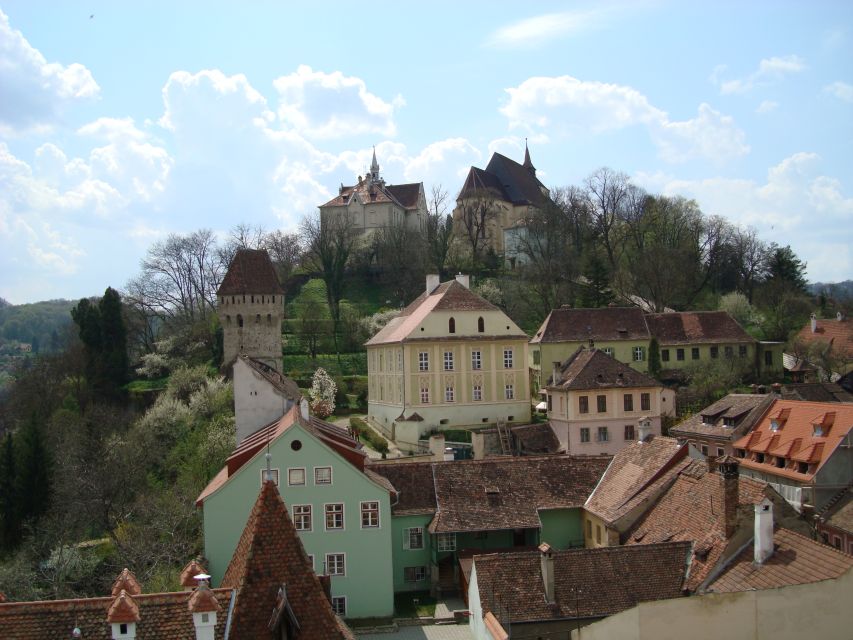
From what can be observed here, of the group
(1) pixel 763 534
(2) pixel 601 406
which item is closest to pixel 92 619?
(1) pixel 763 534

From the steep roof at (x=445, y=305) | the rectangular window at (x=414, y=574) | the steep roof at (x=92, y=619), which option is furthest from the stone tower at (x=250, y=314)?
the steep roof at (x=92, y=619)

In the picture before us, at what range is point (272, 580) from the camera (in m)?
13.1

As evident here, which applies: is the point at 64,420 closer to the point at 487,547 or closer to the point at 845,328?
the point at 487,547

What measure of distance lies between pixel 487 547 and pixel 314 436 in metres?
7.82

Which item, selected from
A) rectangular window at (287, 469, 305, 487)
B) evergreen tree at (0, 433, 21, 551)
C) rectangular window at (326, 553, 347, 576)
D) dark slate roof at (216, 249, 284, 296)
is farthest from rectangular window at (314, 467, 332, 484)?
dark slate roof at (216, 249, 284, 296)

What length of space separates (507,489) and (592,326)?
88.7ft

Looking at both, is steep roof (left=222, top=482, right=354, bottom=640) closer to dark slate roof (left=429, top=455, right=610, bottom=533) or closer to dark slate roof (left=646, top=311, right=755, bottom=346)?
dark slate roof (left=429, top=455, right=610, bottom=533)

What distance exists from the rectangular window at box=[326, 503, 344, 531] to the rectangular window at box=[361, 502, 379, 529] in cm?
72

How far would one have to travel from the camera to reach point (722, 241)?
3329 inches

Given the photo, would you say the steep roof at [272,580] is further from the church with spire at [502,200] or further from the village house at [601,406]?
the church with spire at [502,200]

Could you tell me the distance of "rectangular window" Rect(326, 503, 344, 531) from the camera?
28609 mm

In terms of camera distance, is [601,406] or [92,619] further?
[601,406]

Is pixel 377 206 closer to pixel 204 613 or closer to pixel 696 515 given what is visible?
pixel 696 515

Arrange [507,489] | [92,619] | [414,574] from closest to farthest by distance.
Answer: [92,619] < [414,574] < [507,489]
